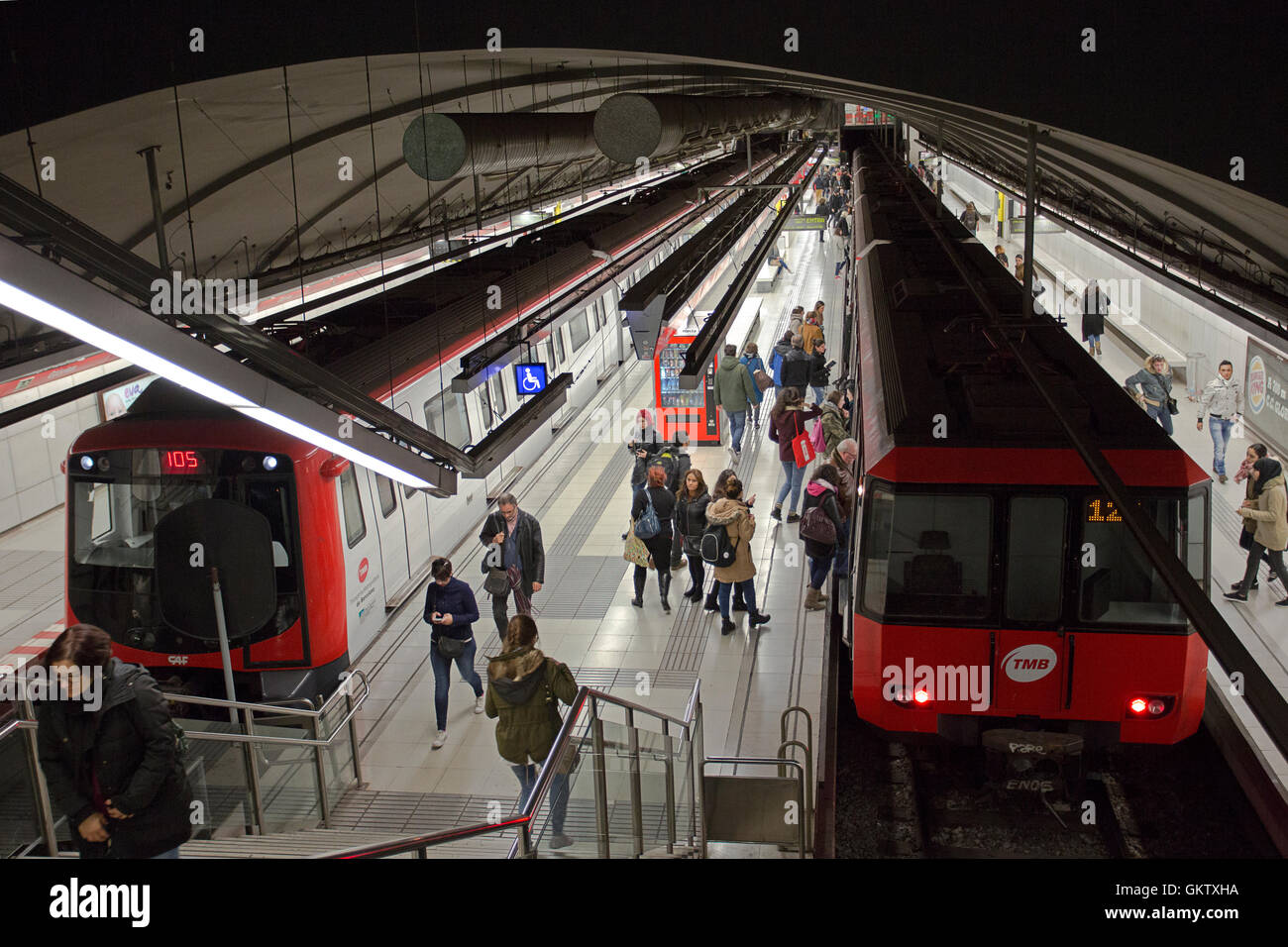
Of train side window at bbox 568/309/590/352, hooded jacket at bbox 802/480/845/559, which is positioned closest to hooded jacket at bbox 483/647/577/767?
hooded jacket at bbox 802/480/845/559

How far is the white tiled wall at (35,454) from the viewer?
1432cm

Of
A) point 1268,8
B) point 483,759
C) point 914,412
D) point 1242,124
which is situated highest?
point 1268,8

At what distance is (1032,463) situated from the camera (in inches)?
240

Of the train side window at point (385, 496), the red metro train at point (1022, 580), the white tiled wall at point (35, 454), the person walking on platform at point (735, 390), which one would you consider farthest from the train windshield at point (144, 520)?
the person walking on platform at point (735, 390)

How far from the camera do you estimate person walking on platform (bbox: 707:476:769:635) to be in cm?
937

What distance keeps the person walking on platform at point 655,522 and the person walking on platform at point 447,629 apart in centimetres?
234

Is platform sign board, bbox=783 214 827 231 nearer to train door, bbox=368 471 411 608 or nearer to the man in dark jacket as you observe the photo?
the man in dark jacket

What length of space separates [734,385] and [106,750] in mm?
10572

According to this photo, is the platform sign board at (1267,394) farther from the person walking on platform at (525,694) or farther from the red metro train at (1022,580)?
the person walking on platform at (525,694)

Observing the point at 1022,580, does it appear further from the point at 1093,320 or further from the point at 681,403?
the point at 1093,320

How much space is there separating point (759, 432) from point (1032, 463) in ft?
33.8

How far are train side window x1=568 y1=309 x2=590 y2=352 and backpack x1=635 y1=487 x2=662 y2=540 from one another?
788 centimetres
